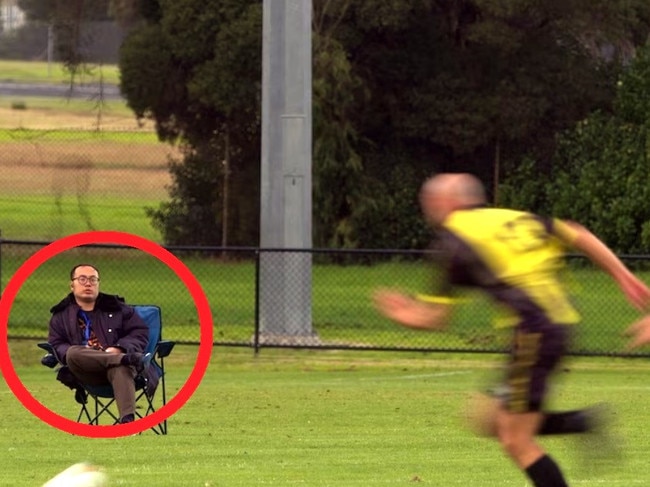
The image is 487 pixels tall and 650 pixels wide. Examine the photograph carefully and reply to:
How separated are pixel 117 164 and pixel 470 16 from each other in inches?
306

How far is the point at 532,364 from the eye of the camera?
7.46 meters

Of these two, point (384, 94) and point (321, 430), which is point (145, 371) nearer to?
point (321, 430)

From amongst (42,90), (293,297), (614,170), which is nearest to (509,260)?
(293,297)

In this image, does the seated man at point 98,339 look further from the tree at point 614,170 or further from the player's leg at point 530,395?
the tree at point 614,170

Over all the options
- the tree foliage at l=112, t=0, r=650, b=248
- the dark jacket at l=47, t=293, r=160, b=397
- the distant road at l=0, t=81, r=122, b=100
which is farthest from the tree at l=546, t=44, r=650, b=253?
the dark jacket at l=47, t=293, r=160, b=397

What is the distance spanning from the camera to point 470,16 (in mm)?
32031

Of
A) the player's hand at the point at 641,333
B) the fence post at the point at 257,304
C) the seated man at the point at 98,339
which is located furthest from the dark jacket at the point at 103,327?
the fence post at the point at 257,304

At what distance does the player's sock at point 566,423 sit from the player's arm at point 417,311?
2.21 feet

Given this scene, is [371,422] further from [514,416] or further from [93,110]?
[93,110]

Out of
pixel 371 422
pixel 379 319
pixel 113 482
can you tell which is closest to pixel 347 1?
pixel 379 319

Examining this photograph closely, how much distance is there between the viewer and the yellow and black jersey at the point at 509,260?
7480 mm

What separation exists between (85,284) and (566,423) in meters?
5.62

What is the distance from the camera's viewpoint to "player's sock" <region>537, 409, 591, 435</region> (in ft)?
25.2

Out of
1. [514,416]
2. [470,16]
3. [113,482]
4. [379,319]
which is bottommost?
[379,319]
